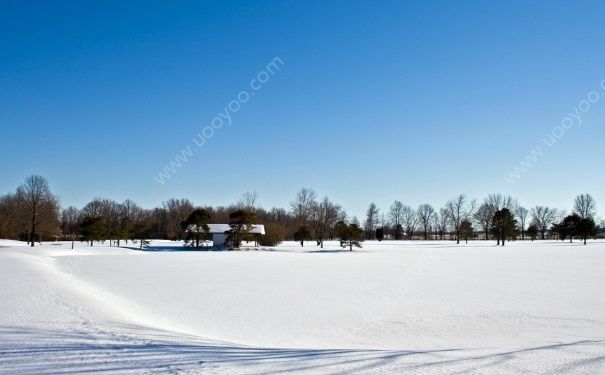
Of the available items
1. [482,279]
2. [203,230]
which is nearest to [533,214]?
[203,230]

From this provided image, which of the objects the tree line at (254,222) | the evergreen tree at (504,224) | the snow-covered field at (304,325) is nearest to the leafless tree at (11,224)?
the tree line at (254,222)

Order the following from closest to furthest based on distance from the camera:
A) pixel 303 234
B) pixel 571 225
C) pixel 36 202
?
1. pixel 36 202
2. pixel 303 234
3. pixel 571 225

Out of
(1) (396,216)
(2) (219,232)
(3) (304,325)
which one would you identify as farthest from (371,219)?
(3) (304,325)

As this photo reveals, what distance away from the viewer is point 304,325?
1238cm

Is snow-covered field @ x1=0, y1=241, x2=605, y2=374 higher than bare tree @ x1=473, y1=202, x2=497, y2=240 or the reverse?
the reverse

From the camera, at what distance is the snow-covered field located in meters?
6.67

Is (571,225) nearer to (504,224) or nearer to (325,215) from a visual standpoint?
(504,224)

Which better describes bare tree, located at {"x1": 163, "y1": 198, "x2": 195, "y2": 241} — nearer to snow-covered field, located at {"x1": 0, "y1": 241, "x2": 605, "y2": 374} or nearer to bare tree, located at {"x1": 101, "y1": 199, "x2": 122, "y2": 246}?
bare tree, located at {"x1": 101, "y1": 199, "x2": 122, "y2": 246}

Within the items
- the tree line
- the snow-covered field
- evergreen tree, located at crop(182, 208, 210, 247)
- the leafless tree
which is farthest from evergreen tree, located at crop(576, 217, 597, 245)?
the leafless tree

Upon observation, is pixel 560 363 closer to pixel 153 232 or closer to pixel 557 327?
pixel 557 327

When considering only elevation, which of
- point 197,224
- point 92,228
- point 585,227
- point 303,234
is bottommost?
point 303,234

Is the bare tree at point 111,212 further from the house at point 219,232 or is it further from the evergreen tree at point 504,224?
the evergreen tree at point 504,224

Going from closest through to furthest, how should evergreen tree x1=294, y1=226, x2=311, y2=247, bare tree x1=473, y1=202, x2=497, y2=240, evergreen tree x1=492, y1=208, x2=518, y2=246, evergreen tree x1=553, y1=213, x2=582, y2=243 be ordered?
evergreen tree x1=294, y1=226, x2=311, y2=247 < evergreen tree x1=492, y1=208, x2=518, y2=246 < evergreen tree x1=553, y1=213, x2=582, y2=243 < bare tree x1=473, y1=202, x2=497, y2=240

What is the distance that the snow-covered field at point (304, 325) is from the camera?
667cm
